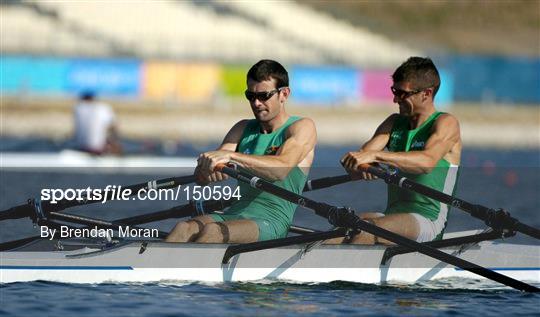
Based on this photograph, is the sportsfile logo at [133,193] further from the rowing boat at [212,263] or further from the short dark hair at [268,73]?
the short dark hair at [268,73]

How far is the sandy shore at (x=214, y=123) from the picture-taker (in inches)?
1516

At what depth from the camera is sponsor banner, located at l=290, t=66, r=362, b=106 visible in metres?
43.3

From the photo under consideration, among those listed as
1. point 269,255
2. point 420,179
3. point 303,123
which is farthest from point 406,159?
point 269,255

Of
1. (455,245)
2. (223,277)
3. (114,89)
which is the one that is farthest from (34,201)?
(114,89)

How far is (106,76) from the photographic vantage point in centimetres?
4156

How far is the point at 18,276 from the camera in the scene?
1073 centimetres

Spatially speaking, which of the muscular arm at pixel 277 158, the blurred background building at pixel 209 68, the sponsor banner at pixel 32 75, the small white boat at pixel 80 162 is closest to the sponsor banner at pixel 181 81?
the blurred background building at pixel 209 68

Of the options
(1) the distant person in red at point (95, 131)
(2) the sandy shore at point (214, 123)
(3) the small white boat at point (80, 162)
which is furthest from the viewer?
(2) the sandy shore at point (214, 123)

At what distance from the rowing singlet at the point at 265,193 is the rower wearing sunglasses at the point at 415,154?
0.47 m

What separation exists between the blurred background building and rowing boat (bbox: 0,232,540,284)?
87.2 feet

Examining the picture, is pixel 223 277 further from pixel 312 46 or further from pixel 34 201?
pixel 312 46

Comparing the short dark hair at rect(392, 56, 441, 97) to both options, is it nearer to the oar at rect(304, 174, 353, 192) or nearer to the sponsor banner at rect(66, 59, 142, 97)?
the oar at rect(304, 174, 353, 192)

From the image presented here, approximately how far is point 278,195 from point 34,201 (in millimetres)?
2188

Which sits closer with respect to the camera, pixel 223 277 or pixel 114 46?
pixel 223 277
